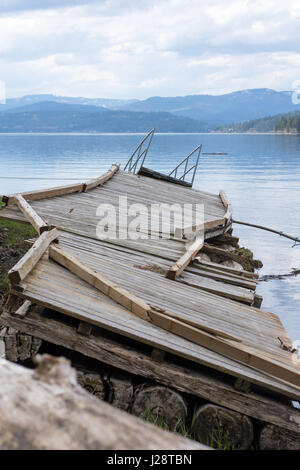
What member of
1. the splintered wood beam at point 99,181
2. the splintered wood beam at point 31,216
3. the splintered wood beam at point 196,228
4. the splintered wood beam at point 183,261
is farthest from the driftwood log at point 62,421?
the splintered wood beam at point 99,181

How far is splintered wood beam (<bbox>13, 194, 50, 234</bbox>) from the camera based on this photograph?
29.8ft

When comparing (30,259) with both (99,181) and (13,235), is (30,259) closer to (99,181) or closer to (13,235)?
(13,235)

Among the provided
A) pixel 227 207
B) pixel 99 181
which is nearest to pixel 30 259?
pixel 99 181

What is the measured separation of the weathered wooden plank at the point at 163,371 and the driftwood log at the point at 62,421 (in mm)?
3871

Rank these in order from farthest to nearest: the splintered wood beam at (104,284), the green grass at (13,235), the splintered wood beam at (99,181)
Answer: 1. the splintered wood beam at (99,181)
2. the green grass at (13,235)
3. the splintered wood beam at (104,284)

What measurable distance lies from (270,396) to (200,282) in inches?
127

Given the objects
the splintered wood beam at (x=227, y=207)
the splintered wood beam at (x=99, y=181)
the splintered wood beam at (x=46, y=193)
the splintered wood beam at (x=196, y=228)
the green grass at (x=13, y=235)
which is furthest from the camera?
the splintered wood beam at (x=227, y=207)

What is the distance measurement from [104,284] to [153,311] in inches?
35.0

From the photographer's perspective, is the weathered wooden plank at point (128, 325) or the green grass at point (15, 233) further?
the green grass at point (15, 233)

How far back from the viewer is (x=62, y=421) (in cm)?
185

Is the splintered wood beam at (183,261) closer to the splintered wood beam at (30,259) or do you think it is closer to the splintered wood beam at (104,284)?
the splintered wood beam at (104,284)

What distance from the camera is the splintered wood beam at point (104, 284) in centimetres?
636

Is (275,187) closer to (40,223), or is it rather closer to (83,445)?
(40,223)
